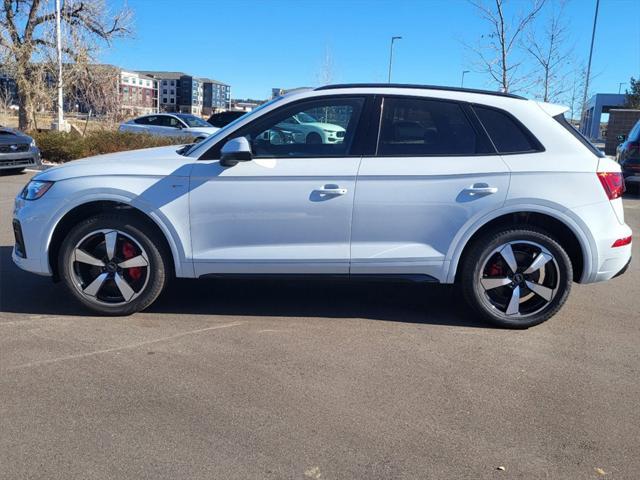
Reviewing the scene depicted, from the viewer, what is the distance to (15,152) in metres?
13.0

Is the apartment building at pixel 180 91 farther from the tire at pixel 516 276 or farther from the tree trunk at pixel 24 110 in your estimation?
the tire at pixel 516 276

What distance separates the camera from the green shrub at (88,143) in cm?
1572

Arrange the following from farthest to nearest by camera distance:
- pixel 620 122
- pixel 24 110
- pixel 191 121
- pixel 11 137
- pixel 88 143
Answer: pixel 620 122, pixel 24 110, pixel 191 121, pixel 88 143, pixel 11 137

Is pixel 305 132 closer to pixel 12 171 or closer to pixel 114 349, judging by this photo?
pixel 114 349

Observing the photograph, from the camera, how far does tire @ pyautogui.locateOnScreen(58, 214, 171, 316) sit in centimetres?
443

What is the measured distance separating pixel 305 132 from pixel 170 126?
17465 mm

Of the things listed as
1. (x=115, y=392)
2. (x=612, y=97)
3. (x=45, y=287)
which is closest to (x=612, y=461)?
(x=115, y=392)

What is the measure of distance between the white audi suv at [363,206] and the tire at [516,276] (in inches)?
0.4

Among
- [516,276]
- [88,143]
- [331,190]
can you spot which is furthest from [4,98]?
[516,276]

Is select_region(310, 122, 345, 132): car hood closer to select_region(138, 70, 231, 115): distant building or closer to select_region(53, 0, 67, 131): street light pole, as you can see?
select_region(53, 0, 67, 131): street light pole

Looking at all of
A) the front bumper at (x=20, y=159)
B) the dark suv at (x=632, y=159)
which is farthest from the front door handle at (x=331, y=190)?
the front bumper at (x=20, y=159)

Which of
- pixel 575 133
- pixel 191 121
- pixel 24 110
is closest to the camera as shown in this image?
pixel 575 133

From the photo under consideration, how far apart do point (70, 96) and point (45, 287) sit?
2373 centimetres

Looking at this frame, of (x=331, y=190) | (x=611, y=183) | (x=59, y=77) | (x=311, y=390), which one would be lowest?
(x=311, y=390)
